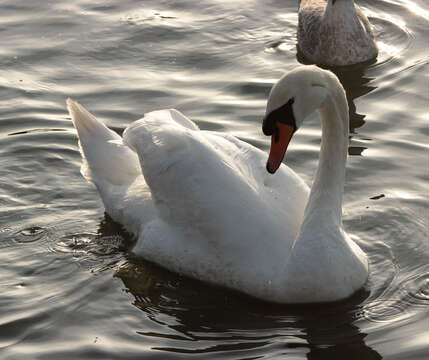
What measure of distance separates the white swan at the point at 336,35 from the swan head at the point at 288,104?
5864mm

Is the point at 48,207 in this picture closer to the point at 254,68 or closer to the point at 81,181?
the point at 81,181

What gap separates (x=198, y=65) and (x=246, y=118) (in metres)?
1.76

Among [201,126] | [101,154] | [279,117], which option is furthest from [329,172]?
[201,126]

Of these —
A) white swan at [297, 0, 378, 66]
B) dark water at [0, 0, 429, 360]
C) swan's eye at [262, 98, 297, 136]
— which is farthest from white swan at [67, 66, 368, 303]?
white swan at [297, 0, 378, 66]

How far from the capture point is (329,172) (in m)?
8.10

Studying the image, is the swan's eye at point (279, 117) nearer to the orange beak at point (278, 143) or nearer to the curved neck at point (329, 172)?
the orange beak at point (278, 143)

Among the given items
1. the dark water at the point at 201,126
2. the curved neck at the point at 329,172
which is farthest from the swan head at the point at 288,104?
the dark water at the point at 201,126

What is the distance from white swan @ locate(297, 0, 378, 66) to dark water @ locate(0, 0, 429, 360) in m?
0.30

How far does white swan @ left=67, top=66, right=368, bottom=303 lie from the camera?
25.7 ft

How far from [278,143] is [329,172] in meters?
0.67

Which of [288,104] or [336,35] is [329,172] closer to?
[288,104]

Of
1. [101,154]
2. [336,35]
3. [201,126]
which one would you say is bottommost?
[201,126]

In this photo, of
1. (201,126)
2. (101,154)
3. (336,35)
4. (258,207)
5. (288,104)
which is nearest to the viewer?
(288,104)

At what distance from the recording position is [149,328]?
7.75m
